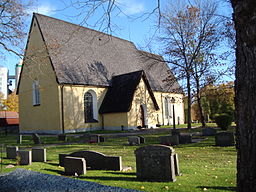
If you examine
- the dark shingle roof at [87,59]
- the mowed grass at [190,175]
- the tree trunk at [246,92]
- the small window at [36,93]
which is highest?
the dark shingle roof at [87,59]

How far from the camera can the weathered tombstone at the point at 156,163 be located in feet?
20.0

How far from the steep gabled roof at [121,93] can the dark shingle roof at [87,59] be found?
1186 mm

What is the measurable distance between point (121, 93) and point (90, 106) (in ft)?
12.8

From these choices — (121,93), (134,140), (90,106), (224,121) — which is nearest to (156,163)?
(134,140)

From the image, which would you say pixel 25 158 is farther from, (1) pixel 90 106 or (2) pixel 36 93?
(2) pixel 36 93

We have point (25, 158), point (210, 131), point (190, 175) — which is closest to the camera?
point (190, 175)

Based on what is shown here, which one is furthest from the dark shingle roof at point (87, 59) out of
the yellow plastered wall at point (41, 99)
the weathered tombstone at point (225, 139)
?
the weathered tombstone at point (225, 139)

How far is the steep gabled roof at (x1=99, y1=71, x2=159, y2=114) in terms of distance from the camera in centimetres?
2644

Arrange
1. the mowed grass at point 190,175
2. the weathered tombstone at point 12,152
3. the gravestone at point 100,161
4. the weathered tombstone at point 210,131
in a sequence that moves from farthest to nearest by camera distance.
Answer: the weathered tombstone at point 210,131 < the weathered tombstone at point 12,152 < the gravestone at point 100,161 < the mowed grass at point 190,175

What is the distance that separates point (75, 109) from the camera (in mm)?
26328

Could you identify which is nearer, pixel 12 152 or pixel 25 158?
pixel 25 158

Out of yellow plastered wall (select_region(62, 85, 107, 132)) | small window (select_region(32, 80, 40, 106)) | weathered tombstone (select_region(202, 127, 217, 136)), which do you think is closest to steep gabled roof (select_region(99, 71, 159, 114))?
yellow plastered wall (select_region(62, 85, 107, 132))

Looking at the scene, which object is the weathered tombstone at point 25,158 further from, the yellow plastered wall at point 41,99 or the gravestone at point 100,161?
the yellow plastered wall at point 41,99

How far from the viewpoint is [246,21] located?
341 centimetres
